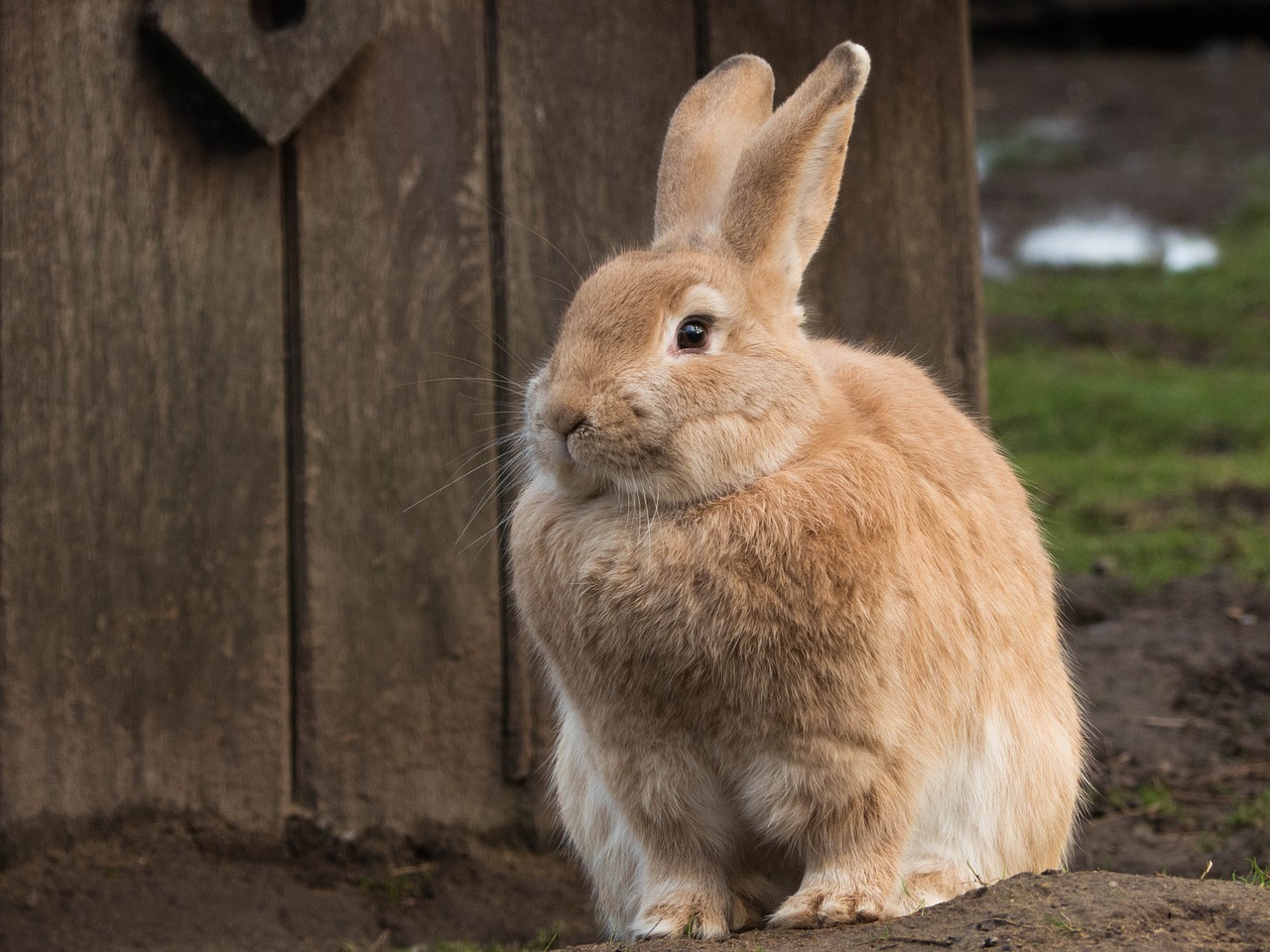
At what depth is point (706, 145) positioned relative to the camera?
331 cm

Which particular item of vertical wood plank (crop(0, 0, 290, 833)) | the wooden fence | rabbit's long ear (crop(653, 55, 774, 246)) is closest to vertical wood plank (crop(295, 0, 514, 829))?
the wooden fence

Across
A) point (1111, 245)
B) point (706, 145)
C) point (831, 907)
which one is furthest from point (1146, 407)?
point (831, 907)

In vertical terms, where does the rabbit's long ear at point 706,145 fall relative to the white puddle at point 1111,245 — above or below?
below

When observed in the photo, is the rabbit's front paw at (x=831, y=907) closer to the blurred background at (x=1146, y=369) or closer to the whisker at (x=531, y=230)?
the blurred background at (x=1146, y=369)

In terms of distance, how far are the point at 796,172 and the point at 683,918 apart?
139 cm

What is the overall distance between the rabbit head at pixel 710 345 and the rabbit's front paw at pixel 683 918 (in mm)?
756

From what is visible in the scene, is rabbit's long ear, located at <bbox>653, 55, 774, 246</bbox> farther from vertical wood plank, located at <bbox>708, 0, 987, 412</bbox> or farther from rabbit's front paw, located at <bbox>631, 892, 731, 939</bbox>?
rabbit's front paw, located at <bbox>631, 892, 731, 939</bbox>

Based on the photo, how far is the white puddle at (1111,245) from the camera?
10.5 meters

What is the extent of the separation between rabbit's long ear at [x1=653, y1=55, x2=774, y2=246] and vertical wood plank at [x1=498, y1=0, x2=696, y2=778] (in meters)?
0.80

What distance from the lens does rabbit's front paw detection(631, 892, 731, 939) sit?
2.86 m


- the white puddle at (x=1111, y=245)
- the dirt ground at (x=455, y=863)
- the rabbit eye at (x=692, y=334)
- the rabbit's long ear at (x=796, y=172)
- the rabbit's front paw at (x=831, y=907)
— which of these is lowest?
the dirt ground at (x=455, y=863)

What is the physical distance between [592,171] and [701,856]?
81.7 inches

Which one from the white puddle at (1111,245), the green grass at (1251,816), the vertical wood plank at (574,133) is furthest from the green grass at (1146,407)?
the vertical wood plank at (574,133)

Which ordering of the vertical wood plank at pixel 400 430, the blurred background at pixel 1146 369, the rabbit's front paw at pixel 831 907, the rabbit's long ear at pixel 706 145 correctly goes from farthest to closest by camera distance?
the blurred background at pixel 1146 369, the vertical wood plank at pixel 400 430, the rabbit's long ear at pixel 706 145, the rabbit's front paw at pixel 831 907
